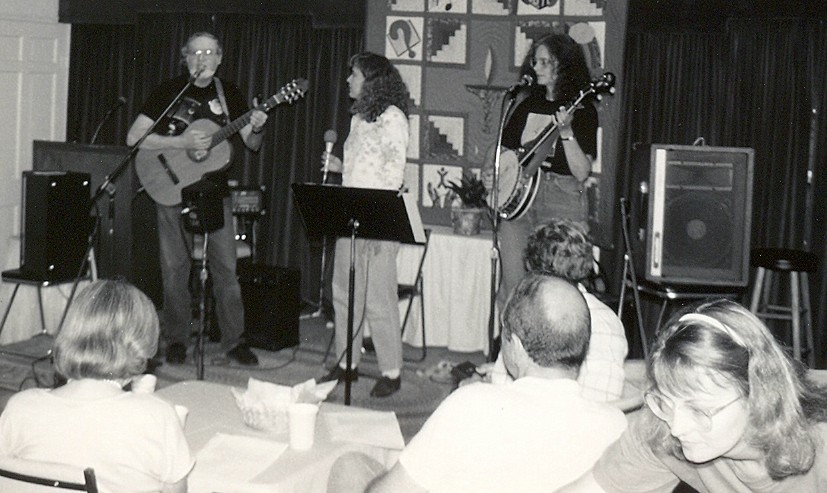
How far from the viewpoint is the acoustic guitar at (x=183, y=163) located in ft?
17.4

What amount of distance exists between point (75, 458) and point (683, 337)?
1.25 m

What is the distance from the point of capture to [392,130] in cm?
469

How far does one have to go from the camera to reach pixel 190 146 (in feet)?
Result: 17.5

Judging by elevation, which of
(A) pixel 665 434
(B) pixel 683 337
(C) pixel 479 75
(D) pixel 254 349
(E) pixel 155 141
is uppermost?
(C) pixel 479 75

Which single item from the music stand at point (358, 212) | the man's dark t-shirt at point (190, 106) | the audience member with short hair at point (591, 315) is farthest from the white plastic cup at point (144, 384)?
the man's dark t-shirt at point (190, 106)

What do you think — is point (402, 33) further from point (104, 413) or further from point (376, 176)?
point (104, 413)

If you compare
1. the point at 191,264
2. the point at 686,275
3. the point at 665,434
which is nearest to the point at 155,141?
the point at 191,264

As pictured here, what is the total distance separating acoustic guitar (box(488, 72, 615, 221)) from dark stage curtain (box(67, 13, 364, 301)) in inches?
78.0

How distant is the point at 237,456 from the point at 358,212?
1.75 m

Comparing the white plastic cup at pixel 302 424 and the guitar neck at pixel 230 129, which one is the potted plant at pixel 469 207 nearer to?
the guitar neck at pixel 230 129

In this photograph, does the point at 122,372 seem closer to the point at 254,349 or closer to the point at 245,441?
the point at 245,441

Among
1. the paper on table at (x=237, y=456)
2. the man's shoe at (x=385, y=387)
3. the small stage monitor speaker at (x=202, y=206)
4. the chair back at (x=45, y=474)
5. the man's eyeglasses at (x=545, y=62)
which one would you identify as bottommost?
the man's shoe at (x=385, y=387)

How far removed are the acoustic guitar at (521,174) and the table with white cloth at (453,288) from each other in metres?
0.62

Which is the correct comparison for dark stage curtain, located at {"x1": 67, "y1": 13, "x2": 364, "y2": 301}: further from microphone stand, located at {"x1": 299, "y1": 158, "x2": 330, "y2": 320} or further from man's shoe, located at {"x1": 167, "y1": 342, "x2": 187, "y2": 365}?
man's shoe, located at {"x1": 167, "y1": 342, "x2": 187, "y2": 365}
